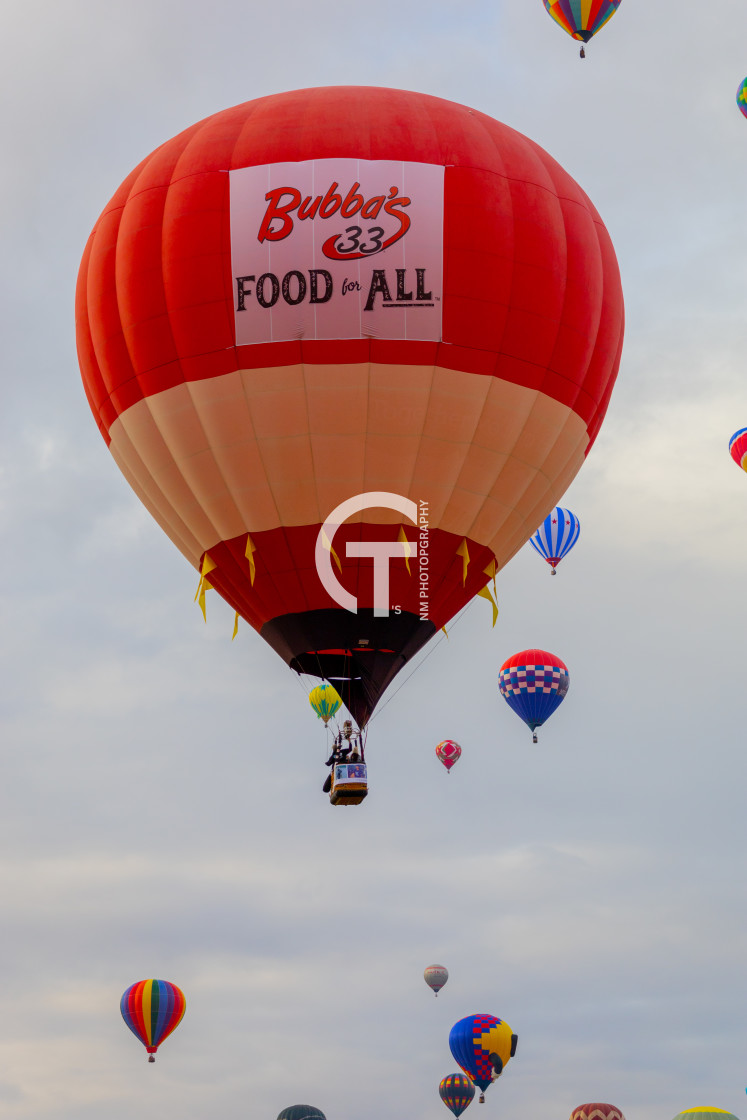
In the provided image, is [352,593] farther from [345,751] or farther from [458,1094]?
[458,1094]

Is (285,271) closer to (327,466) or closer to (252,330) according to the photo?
(252,330)

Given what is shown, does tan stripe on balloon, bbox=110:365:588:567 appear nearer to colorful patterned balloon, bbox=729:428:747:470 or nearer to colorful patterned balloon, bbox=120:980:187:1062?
colorful patterned balloon, bbox=729:428:747:470

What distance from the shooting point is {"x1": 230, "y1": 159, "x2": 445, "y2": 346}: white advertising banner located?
19.1 m

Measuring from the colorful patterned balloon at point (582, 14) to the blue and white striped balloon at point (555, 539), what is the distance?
381 inches

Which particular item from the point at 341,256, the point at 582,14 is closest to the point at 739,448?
the point at 582,14

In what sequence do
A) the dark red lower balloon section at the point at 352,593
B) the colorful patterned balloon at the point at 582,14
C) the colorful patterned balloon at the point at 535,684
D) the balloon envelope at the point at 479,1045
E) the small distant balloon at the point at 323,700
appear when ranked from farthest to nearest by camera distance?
the balloon envelope at the point at 479,1045
the small distant balloon at the point at 323,700
the colorful patterned balloon at the point at 535,684
the colorful patterned balloon at the point at 582,14
the dark red lower balloon section at the point at 352,593

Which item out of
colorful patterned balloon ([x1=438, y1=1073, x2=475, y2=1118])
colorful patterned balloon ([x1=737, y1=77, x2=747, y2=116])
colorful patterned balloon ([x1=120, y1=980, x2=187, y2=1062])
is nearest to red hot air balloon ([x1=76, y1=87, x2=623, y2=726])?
colorful patterned balloon ([x1=737, y1=77, x2=747, y2=116])

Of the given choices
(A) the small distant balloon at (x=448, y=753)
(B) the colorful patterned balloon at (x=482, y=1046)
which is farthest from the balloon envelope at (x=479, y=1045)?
(A) the small distant balloon at (x=448, y=753)

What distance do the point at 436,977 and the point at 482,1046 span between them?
632 cm

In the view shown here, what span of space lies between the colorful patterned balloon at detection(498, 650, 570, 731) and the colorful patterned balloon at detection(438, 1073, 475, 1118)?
9.10 meters

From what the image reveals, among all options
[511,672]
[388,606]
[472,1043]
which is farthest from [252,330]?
[472,1043]

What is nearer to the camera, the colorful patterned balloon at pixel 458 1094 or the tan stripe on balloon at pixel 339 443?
the tan stripe on balloon at pixel 339 443

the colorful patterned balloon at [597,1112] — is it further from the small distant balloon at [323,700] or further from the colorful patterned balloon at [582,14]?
the colorful patterned balloon at [582,14]

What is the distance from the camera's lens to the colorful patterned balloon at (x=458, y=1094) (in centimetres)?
3866
